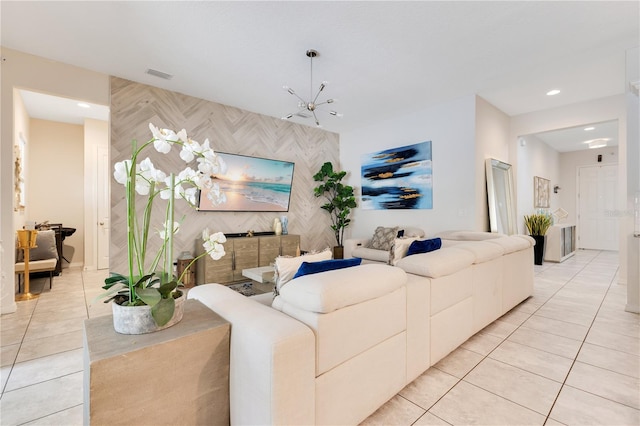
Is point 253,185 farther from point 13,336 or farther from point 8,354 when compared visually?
point 8,354

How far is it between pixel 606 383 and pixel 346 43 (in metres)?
3.52

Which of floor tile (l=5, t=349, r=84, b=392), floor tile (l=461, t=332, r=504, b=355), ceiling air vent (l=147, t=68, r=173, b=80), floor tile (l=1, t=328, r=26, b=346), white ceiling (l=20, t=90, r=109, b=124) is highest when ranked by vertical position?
white ceiling (l=20, t=90, r=109, b=124)

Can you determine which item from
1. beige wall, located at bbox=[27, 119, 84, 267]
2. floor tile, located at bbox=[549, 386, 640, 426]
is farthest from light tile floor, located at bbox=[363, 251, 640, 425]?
beige wall, located at bbox=[27, 119, 84, 267]

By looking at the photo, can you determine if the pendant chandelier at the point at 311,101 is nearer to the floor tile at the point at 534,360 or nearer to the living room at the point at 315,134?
the living room at the point at 315,134

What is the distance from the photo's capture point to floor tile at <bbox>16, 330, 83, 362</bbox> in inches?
90.5

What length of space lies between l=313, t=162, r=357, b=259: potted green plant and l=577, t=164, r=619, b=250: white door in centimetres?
700

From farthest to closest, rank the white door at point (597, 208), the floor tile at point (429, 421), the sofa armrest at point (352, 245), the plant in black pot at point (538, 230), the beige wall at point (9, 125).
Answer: the white door at point (597, 208), the plant in black pot at point (538, 230), the sofa armrest at point (352, 245), the beige wall at point (9, 125), the floor tile at point (429, 421)

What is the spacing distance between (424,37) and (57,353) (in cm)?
441

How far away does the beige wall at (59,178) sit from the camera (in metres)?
5.46

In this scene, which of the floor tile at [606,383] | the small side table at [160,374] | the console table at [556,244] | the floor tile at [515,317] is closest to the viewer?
the small side table at [160,374]

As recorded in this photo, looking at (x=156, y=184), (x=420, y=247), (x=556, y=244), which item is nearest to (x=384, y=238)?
(x=420, y=247)

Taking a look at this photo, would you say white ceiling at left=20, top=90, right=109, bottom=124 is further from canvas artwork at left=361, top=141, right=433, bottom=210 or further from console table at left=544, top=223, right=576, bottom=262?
console table at left=544, top=223, right=576, bottom=262

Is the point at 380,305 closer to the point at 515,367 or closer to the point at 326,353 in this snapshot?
the point at 326,353

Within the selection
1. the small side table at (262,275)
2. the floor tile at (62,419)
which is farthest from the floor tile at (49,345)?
the small side table at (262,275)
